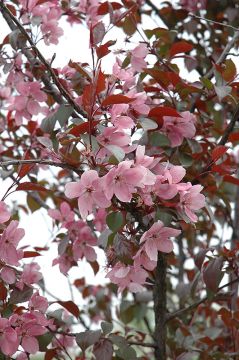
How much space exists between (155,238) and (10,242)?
0.87 feet

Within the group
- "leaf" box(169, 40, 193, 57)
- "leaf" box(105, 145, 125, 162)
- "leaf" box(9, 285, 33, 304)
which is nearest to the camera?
"leaf" box(105, 145, 125, 162)

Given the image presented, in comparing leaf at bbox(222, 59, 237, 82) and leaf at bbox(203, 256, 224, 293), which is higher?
leaf at bbox(222, 59, 237, 82)

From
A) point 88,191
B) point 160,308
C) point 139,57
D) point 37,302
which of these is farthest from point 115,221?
point 139,57

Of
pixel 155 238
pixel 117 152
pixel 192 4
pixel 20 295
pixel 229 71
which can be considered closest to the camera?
pixel 117 152

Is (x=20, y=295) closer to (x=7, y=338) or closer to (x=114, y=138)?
(x=7, y=338)

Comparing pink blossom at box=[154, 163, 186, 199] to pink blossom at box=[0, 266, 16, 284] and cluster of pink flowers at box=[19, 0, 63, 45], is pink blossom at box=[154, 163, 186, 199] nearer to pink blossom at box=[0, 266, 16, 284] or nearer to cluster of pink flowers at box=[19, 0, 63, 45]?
Result: pink blossom at box=[0, 266, 16, 284]

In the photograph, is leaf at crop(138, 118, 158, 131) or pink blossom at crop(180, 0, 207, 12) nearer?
leaf at crop(138, 118, 158, 131)

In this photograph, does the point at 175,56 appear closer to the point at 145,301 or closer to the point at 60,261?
the point at 60,261

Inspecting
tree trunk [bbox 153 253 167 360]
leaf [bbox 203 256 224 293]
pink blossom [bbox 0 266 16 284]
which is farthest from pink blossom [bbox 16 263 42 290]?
leaf [bbox 203 256 224 293]

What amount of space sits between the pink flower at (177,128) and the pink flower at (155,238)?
0.31m

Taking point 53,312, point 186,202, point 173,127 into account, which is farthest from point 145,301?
point 186,202

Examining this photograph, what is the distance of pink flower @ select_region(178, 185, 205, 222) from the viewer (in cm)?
102

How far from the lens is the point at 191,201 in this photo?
1032 mm

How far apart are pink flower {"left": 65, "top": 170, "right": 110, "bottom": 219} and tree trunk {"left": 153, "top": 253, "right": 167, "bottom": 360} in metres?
0.34
